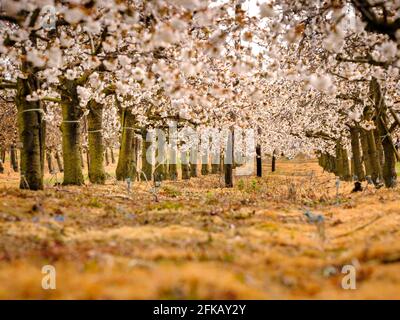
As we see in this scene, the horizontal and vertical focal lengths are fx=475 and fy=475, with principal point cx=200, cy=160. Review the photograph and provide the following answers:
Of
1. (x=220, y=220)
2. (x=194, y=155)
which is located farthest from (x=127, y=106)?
(x=194, y=155)

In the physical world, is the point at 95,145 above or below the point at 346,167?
above

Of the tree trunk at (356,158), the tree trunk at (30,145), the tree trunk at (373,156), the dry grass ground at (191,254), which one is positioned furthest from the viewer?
the tree trunk at (356,158)

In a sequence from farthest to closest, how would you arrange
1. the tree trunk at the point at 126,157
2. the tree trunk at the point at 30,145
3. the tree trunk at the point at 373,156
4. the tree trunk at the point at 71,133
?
1. the tree trunk at the point at 126,157
2. the tree trunk at the point at 373,156
3. the tree trunk at the point at 71,133
4. the tree trunk at the point at 30,145

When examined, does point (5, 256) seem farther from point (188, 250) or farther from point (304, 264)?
point (304, 264)

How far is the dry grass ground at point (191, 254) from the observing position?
463cm

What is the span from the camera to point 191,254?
238 inches

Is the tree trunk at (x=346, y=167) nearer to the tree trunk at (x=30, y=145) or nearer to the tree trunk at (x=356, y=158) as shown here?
the tree trunk at (x=356, y=158)

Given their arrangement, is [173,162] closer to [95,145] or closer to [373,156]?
[95,145]

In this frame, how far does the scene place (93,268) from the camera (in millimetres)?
5219

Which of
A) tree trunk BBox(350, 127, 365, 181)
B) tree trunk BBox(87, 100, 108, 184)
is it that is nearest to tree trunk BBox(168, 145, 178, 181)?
tree trunk BBox(350, 127, 365, 181)

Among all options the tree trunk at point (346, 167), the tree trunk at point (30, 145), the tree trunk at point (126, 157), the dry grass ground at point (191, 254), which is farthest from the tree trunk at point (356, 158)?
the tree trunk at point (30, 145)

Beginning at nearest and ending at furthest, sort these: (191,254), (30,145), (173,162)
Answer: (191,254)
(30,145)
(173,162)

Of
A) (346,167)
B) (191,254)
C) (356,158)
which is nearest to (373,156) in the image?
(356,158)
